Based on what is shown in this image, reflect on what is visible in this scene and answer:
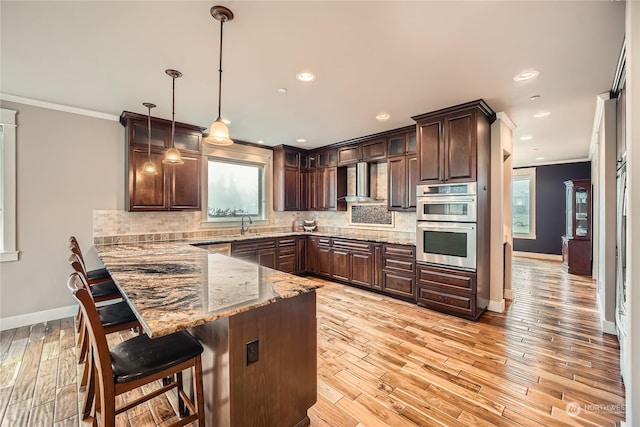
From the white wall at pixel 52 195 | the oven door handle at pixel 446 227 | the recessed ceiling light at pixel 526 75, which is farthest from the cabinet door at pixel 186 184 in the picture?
the recessed ceiling light at pixel 526 75

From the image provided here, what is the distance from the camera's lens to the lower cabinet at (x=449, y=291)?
11.1 ft

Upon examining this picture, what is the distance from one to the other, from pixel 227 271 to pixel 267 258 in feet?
9.37

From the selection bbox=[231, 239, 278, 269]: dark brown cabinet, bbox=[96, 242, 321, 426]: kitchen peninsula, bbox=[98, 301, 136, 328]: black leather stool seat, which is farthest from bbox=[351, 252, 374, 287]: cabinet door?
bbox=[98, 301, 136, 328]: black leather stool seat

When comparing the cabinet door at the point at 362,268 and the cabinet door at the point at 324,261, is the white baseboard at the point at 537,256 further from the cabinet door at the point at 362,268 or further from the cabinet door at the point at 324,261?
the cabinet door at the point at 324,261

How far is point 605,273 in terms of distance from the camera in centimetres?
310

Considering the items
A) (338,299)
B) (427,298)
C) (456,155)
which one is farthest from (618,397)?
(338,299)

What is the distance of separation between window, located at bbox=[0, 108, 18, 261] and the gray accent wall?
10588 mm

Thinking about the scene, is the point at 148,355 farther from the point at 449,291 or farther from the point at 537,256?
the point at 537,256

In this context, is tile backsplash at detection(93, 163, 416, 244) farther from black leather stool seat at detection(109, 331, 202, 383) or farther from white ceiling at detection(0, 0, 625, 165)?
black leather stool seat at detection(109, 331, 202, 383)

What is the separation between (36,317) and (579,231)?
9.50 meters

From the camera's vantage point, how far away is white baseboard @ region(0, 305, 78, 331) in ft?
10.5

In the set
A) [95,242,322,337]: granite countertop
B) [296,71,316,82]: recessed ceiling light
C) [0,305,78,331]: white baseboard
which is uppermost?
[296,71,316,82]: recessed ceiling light

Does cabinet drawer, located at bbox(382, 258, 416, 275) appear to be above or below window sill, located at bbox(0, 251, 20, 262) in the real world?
below

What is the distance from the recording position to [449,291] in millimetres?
3580
